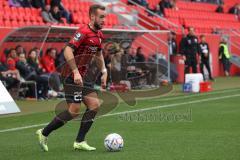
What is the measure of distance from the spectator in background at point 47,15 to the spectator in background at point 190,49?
18.9ft

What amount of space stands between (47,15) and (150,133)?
Answer: 13.0 meters

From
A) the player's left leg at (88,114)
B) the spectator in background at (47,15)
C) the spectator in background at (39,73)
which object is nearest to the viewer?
the player's left leg at (88,114)

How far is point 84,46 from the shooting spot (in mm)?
9000

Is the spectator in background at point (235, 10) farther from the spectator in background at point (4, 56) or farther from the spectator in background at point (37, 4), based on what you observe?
the spectator in background at point (4, 56)

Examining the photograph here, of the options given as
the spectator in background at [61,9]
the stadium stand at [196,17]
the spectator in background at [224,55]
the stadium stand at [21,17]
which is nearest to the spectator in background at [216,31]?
the stadium stand at [196,17]

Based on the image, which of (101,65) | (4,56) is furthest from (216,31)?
(101,65)

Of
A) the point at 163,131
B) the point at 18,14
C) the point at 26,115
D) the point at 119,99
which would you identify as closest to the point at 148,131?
the point at 163,131

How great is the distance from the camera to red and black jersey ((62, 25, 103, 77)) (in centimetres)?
890

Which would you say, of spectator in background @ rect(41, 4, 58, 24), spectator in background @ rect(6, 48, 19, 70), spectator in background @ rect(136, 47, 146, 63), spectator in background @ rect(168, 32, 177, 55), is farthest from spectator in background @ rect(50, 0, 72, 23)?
spectator in background @ rect(6, 48, 19, 70)

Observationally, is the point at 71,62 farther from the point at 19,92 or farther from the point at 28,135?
the point at 19,92

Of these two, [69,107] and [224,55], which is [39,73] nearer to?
[69,107]

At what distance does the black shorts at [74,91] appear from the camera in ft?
29.3

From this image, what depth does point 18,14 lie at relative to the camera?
22547mm

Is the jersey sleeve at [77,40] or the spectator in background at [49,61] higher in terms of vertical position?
the jersey sleeve at [77,40]
